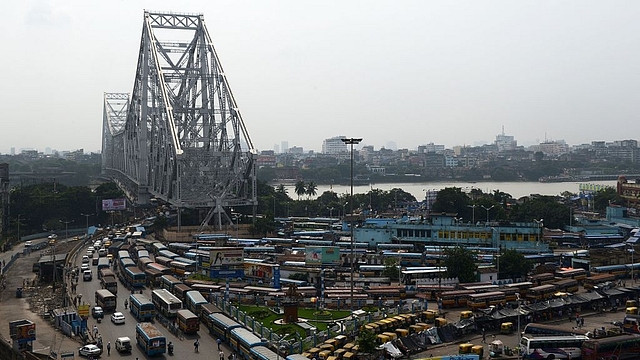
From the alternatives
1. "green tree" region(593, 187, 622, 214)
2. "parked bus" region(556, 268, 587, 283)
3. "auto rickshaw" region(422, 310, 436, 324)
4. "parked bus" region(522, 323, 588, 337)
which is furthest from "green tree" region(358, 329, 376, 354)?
"green tree" region(593, 187, 622, 214)

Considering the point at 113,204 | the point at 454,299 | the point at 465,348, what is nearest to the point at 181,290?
the point at 454,299

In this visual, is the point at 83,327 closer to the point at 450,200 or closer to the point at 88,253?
the point at 88,253

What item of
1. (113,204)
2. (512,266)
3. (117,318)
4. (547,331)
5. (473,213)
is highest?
(113,204)

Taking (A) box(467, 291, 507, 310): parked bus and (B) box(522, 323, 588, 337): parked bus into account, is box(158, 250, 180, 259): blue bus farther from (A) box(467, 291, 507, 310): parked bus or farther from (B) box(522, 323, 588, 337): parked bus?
(B) box(522, 323, 588, 337): parked bus

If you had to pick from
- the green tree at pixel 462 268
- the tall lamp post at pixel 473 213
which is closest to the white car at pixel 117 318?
the green tree at pixel 462 268

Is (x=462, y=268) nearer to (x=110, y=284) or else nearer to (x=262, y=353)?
(x=262, y=353)

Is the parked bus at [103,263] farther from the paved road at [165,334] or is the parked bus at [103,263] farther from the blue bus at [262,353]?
the blue bus at [262,353]
